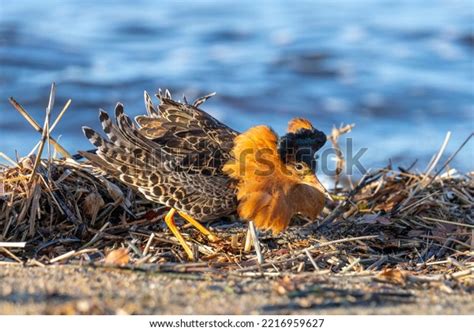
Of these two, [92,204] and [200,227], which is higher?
[92,204]

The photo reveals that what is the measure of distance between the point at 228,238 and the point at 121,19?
39.2 ft

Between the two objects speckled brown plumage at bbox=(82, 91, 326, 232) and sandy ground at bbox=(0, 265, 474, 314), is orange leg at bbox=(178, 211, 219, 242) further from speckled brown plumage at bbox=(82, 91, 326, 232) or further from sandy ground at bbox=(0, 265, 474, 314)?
sandy ground at bbox=(0, 265, 474, 314)

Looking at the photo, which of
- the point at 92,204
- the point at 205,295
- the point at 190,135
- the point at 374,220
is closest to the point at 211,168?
the point at 190,135

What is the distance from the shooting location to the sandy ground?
199 inches

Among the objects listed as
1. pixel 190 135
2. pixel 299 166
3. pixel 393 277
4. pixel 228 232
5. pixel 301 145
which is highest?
pixel 190 135

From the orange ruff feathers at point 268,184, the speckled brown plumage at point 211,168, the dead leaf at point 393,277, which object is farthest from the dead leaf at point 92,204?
the dead leaf at point 393,277

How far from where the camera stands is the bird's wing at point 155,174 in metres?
7.10

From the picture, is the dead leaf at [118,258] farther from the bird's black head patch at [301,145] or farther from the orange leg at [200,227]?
the bird's black head patch at [301,145]

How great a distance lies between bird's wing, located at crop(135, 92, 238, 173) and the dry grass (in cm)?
67

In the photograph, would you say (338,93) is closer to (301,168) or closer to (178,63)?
(178,63)

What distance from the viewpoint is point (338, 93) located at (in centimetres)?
1436

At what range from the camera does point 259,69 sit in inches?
606

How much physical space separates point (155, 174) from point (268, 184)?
3.39 feet

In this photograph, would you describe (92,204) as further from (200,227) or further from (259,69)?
(259,69)
